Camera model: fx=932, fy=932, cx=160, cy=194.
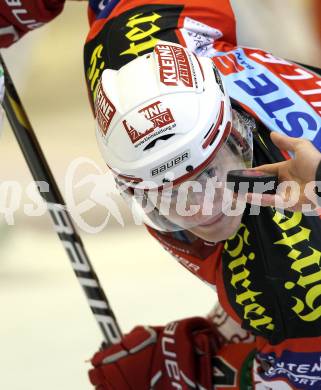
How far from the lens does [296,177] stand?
1.02 meters

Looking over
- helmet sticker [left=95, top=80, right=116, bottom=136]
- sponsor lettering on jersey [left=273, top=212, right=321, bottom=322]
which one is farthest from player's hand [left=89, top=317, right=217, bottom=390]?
helmet sticker [left=95, top=80, right=116, bottom=136]

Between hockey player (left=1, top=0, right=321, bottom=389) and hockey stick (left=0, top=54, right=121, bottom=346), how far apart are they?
0.17 metres

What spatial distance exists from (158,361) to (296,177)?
23.0 inches

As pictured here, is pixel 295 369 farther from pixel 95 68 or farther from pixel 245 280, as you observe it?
pixel 95 68

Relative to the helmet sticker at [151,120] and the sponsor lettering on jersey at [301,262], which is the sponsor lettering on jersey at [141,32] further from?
the sponsor lettering on jersey at [301,262]

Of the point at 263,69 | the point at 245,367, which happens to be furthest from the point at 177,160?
the point at 245,367

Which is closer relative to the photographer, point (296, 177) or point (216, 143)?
point (296, 177)

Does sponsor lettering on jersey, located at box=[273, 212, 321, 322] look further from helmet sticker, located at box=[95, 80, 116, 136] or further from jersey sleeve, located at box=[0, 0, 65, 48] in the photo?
jersey sleeve, located at box=[0, 0, 65, 48]

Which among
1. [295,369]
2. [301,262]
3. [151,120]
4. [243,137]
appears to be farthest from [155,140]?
[295,369]

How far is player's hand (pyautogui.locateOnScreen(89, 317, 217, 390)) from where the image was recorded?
1.47 m

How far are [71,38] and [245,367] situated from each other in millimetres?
1217

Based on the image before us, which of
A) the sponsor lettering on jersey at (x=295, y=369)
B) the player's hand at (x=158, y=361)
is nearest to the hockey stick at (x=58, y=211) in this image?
the player's hand at (x=158, y=361)

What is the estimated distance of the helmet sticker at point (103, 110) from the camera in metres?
1.12

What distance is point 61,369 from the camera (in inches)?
66.2
